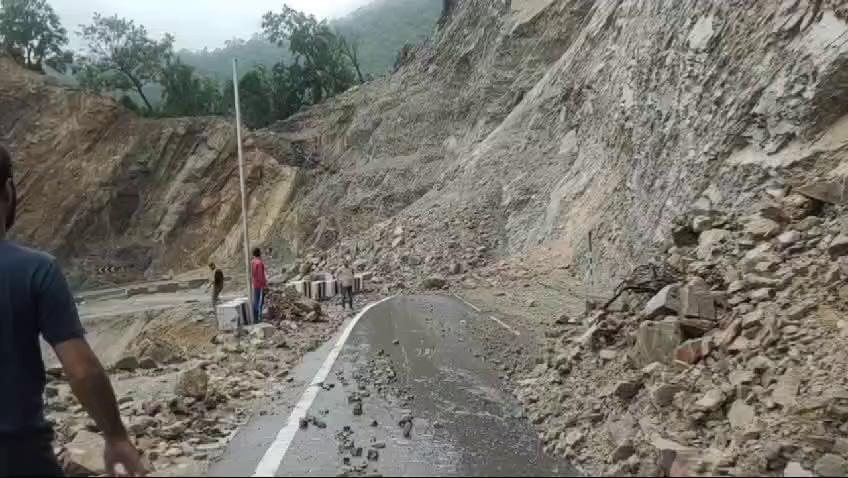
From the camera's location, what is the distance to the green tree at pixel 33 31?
190ft

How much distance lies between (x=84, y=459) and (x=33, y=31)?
64.9 m

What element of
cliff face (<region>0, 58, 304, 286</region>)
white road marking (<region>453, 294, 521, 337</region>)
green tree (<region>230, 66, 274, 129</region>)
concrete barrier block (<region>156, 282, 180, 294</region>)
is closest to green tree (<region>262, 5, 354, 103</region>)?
green tree (<region>230, 66, 274, 129</region>)

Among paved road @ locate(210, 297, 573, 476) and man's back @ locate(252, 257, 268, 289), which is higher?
man's back @ locate(252, 257, 268, 289)

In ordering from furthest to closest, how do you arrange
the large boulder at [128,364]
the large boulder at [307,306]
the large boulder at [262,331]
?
the large boulder at [307,306], the large boulder at [262,331], the large boulder at [128,364]

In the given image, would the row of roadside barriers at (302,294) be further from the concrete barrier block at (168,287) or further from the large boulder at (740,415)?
the concrete barrier block at (168,287)

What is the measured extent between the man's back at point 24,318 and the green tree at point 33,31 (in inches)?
2446

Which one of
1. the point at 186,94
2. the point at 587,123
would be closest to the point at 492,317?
the point at 587,123

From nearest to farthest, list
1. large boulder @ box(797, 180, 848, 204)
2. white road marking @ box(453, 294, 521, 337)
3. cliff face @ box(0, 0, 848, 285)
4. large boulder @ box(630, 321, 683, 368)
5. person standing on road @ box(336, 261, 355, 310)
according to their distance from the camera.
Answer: large boulder @ box(630, 321, 683, 368), large boulder @ box(797, 180, 848, 204), cliff face @ box(0, 0, 848, 285), white road marking @ box(453, 294, 521, 337), person standing on road @ box(336, 261, 355, 310)

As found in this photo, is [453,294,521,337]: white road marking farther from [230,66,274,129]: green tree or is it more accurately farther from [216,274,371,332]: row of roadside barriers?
[230,66,274,129]: green tree

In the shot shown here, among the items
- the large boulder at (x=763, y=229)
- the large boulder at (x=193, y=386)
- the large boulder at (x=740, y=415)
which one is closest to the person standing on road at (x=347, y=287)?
the large boulder at (x=193, y=386)

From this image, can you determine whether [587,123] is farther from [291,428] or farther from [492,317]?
[291,428]

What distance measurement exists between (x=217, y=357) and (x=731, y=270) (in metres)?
7.05

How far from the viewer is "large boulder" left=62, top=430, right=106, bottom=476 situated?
15.9 feet

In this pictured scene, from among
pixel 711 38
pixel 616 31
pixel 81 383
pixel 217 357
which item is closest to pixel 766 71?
pixel 711 38
